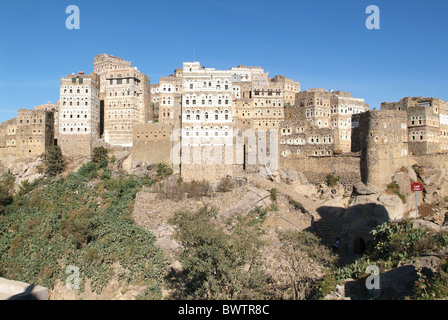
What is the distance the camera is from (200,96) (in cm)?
4353

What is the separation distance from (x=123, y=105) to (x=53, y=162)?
1415 cm

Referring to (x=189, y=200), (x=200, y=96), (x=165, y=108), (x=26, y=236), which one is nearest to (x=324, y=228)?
(x=189, y=200)

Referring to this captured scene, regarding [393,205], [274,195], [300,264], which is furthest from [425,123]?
[300,264]

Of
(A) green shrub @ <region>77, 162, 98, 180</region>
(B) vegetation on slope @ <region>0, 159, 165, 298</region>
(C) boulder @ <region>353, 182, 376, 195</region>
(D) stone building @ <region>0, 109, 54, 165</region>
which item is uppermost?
(D) stone building @ <region>0, 109, 54, 165</region>

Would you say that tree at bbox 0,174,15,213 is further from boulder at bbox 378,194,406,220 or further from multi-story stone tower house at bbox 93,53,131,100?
boulder at bbox 378,194,406,220

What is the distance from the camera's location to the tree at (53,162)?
50.2 metres

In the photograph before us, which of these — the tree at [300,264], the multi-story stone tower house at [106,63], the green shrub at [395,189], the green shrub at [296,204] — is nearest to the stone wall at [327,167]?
the green shrub at [395,189]

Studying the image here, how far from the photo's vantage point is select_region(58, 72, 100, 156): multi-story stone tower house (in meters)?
54.2

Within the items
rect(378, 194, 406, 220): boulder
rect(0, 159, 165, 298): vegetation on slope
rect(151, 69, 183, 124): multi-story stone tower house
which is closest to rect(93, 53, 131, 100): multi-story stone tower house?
rect(151, 69, 183, 124): multi-story stone tower house

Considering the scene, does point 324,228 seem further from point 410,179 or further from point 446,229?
point 446,229

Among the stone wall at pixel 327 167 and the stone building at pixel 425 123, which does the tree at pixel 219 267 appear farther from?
the stone building at pixel 425 123

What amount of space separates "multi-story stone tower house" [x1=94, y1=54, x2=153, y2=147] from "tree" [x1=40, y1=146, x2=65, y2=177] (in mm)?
7884

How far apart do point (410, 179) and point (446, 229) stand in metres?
20.9

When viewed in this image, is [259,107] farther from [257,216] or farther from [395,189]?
[395,189]
